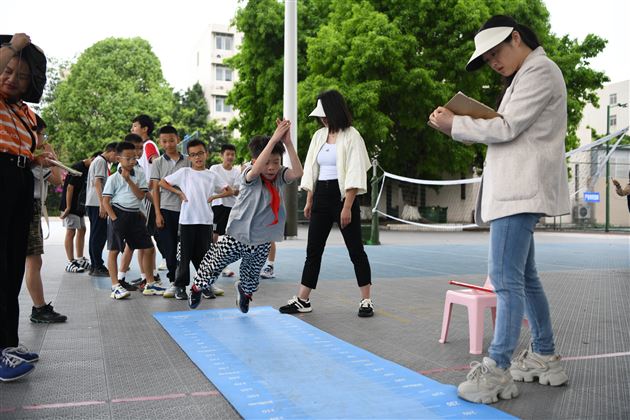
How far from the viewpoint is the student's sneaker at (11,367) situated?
3.42 meters

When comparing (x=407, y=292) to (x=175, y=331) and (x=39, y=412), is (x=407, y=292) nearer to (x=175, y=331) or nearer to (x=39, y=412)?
(x=175, y=331)

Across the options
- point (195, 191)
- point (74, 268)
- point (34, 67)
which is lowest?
point (74, 268)

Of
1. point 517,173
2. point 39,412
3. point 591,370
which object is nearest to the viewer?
point 39,412

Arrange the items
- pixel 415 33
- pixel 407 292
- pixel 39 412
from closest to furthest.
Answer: pixel 39 412
pixel 407 292
pixel 415 33

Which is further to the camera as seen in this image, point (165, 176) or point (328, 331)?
point (165, 176)

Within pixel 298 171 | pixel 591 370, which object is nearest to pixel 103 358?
pixel 298 171

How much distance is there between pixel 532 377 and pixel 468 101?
62.6 inches

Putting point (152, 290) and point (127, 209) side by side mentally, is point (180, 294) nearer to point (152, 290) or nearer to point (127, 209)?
point (152, 290)

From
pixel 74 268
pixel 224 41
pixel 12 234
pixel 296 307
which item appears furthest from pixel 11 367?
pixel 224 41

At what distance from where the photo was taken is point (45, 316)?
5062mm

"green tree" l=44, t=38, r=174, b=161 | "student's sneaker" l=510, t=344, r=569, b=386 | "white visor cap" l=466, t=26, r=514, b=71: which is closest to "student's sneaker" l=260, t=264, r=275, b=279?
"student's sneaker" l=510, t=344, r=569, b=386

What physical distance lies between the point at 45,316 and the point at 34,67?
231 cm

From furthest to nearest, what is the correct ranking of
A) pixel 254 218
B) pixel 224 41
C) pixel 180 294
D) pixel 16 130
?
pixel 224 41 < pixel 180 294 < pixel 254 218 < pixel 16 130

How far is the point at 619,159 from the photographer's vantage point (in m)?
35.0
